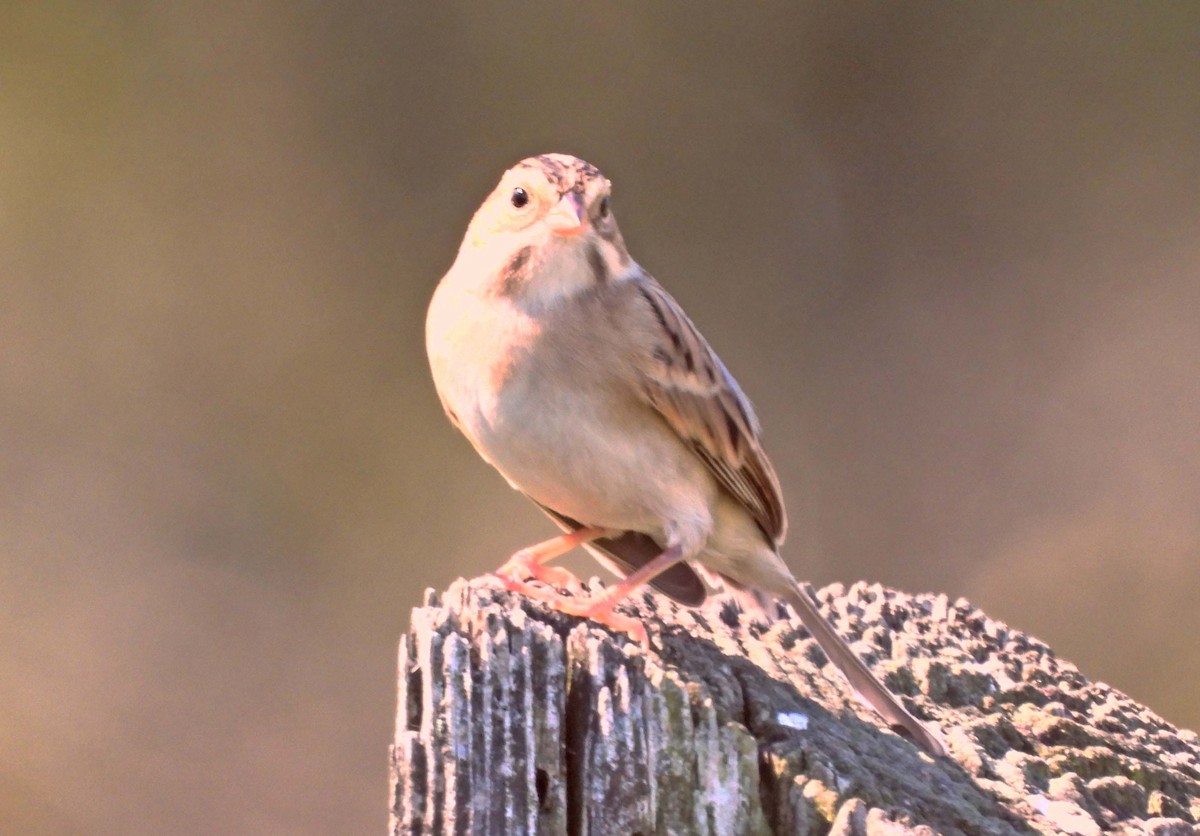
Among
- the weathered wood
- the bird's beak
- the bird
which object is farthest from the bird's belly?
the weathered wood

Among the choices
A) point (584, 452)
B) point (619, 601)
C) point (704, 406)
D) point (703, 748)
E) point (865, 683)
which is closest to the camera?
point (703, 748)

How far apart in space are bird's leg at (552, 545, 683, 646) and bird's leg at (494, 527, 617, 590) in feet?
0.16

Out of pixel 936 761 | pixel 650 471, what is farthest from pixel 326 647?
pixel 936 761

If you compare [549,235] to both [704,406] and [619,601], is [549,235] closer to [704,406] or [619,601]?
[704,406]

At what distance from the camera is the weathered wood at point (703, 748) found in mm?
1752

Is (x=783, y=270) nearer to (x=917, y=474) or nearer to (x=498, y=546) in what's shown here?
(x=917, y=474)

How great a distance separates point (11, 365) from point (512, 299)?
326 cm

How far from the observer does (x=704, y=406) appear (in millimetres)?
2695

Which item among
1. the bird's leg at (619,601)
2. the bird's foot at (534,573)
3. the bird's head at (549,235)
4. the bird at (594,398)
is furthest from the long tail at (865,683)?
the bird's head at (549,235)

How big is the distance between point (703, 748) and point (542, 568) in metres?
0.79

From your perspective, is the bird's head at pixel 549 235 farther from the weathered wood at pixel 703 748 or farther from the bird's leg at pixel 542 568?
the weathered wood at pixel 703 748

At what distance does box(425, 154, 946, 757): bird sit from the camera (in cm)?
255

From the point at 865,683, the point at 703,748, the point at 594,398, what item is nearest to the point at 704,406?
the point at 594,398

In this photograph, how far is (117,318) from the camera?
5.48 metres
